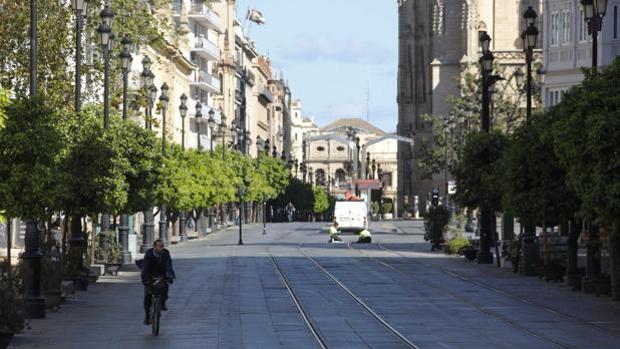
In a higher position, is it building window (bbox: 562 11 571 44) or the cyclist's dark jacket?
building window (bbox: 562 11 571 44)

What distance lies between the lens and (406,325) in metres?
29.8

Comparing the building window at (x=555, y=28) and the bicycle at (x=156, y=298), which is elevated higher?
the building window at (x=555, y=28)

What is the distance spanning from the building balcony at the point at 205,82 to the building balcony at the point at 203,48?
144 cm

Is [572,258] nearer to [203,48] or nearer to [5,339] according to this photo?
[5,339]

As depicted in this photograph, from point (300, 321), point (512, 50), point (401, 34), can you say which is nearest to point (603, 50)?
point (300, 321)

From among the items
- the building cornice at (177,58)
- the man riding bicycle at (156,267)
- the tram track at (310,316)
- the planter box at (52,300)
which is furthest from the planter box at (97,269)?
the building cornice at (177,58)

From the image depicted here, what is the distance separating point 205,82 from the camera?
137 meters

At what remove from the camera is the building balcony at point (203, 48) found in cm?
13425

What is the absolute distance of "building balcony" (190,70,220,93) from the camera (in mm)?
133500

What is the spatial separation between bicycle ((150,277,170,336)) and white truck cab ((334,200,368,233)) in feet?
248

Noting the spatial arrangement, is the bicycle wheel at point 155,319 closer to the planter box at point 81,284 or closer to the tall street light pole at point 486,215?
the planter box at point 81,284

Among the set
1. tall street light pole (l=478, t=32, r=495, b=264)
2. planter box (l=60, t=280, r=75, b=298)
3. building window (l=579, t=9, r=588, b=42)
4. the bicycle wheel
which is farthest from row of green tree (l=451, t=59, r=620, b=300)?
building window (l=579, t=9, r=588, b=42)

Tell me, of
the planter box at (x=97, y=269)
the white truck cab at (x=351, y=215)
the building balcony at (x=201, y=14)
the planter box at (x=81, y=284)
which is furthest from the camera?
the building balcony at (x=201, y=14)

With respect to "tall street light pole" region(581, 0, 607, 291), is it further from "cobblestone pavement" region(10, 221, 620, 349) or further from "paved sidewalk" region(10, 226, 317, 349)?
"paved sidewalk" region(10, 226, 317, 349)
